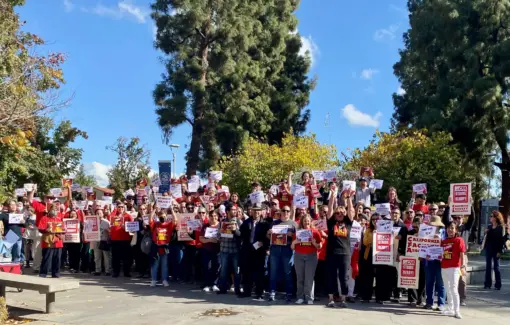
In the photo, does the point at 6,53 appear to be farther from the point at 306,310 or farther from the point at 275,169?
the point at 275,169

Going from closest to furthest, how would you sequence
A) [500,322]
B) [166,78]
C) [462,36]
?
[500,322] → [462,36] → [166,78]

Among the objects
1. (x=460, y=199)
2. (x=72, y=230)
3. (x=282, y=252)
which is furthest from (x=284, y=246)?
(x=72, y=230)

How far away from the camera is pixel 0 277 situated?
10688mm

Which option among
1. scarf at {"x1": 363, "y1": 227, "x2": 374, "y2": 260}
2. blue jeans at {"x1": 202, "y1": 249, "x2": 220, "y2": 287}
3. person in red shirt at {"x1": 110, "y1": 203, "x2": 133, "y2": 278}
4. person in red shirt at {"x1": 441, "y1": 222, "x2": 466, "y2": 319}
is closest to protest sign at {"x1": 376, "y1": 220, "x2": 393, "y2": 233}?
scarf at {"x1": 363, "y1": 227, "x2": 374, "y2": 260}

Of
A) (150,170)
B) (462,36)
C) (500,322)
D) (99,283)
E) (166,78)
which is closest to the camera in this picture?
(500,322)

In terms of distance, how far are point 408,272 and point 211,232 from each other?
4.35 metres

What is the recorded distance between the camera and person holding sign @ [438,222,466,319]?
1056cm

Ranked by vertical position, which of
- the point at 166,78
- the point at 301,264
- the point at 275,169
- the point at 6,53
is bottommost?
the point at 301,264

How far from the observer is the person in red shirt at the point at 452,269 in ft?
34.7

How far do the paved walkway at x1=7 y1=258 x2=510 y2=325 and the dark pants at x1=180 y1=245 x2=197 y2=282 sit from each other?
111cm

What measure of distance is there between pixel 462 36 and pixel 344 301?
71.7ft

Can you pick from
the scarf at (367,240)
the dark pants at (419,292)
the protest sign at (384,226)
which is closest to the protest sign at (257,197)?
the scarf at (367,240)

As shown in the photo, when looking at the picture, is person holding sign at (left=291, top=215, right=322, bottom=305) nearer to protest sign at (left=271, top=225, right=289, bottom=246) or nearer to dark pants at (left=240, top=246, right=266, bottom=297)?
protest sign at (left=271, top=225, right=289, bottom=246)

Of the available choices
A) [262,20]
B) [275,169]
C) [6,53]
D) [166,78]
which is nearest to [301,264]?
[6,53]
